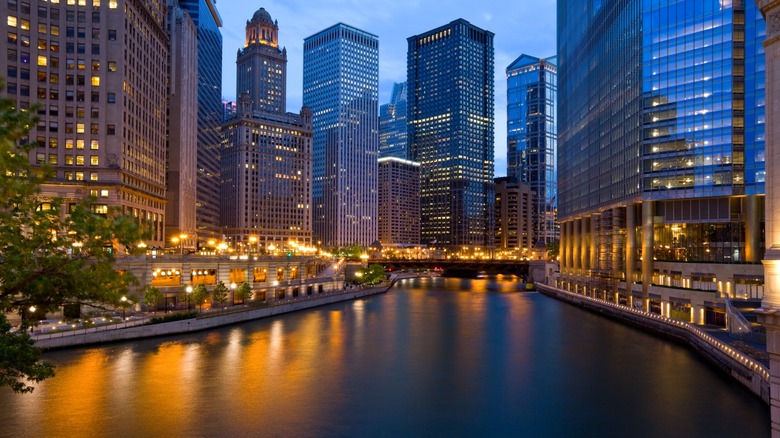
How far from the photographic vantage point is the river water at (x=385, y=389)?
3931 cm

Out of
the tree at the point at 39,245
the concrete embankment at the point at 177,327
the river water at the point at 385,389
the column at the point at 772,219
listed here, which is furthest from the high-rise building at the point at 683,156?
the tree at the point at 39,245

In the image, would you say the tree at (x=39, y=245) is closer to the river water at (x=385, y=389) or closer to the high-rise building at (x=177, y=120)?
the river water at (x=385, y=389)

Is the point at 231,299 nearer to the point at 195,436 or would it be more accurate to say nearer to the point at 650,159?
the point at 195,436

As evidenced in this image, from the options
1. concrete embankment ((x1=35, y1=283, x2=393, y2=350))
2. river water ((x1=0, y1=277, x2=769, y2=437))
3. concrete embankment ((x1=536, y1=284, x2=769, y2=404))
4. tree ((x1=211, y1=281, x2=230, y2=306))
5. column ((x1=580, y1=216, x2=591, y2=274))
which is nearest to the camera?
river water ((x1=0, y1=277, x2=769, y2=437))

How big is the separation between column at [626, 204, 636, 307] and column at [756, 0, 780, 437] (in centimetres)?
8033

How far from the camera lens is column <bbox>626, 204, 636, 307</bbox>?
337 ft

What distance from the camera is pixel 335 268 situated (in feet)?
566

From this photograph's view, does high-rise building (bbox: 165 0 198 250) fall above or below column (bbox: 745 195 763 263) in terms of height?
above

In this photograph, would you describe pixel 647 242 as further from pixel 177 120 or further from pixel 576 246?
pixel 177 120

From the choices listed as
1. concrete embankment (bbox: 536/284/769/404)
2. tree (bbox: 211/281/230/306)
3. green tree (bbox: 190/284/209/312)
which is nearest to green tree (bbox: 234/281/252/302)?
tree (bbox: 211/281/230/306)

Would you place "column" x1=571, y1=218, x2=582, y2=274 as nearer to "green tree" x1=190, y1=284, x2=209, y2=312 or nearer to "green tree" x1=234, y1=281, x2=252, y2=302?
"green tree" x1=234, y1=281, x2=252, y2=302

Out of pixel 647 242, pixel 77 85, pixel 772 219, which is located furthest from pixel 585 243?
pixel 772 219

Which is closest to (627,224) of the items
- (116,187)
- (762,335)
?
(762,335)

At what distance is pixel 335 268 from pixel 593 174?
259 ft
